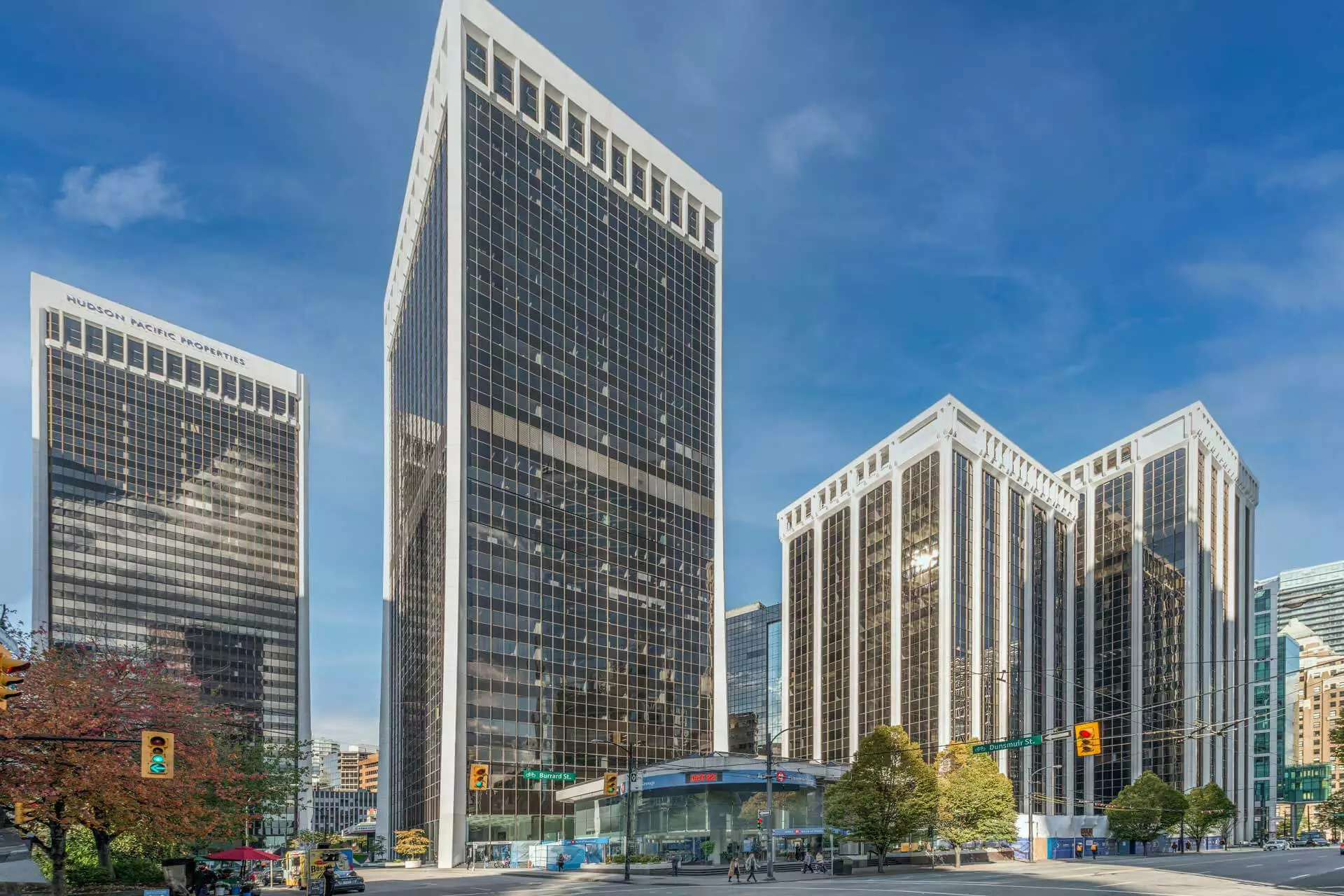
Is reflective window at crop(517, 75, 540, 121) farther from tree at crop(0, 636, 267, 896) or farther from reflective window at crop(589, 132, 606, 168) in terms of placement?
tree at crop(0, 636, 267, 896)

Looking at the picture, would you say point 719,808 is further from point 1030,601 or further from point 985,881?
point 1030,601

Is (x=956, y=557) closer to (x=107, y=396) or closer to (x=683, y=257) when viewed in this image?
(x=683, y=257)

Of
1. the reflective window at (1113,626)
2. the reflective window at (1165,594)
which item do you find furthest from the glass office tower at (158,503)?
the reflective window at (1165,594)

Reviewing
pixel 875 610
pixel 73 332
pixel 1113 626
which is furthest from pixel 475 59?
pixel 1113 626

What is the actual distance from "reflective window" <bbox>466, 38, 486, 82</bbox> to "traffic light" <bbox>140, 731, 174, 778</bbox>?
283 feet

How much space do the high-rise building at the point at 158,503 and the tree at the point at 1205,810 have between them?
431ft

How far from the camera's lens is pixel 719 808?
269ft

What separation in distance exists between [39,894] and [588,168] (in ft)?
301

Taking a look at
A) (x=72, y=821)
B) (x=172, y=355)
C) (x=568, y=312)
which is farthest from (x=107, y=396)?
(x=72, y=821)

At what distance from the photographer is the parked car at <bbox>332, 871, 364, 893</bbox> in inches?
2045

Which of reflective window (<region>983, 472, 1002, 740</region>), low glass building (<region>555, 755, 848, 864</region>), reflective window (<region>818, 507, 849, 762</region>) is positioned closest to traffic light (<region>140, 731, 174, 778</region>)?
low glass building (<region>555, 755, 848, 864</region>)

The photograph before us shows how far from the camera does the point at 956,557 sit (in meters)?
122

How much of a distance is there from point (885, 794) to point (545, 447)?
51008 millimetres

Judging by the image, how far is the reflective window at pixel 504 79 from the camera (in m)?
106
